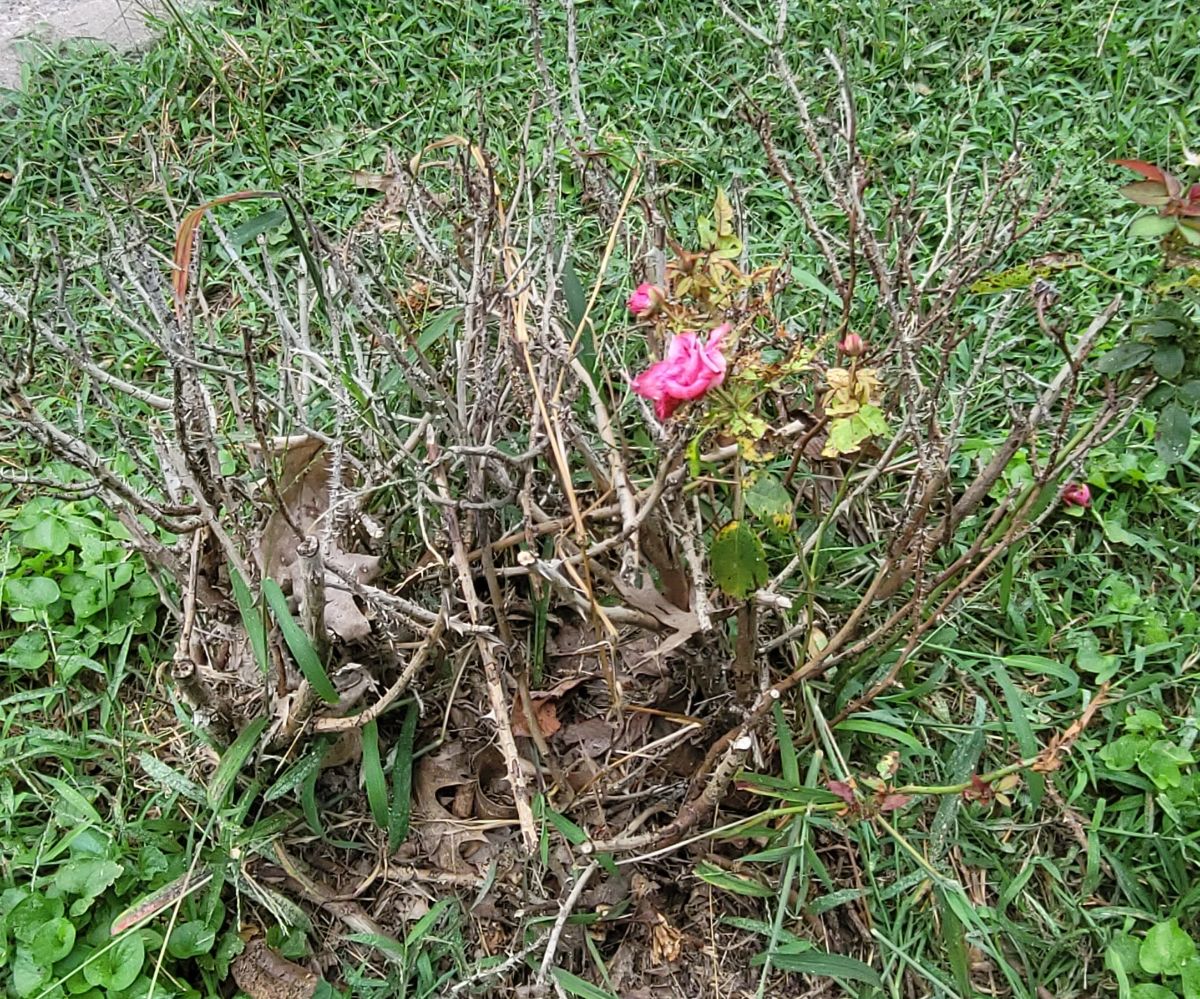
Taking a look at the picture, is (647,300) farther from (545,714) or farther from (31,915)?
(31,915)

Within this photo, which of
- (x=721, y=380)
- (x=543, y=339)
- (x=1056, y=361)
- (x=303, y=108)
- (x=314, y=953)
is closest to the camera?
(x=721, y=380)

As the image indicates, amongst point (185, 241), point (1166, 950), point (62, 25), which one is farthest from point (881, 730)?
point (62, 25)

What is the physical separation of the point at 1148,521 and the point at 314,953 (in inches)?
69.7

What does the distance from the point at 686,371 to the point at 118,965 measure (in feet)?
4.13

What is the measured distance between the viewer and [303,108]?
9.63 feet

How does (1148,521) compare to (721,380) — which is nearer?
(721,380)

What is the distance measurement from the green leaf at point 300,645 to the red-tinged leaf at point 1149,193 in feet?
4.08

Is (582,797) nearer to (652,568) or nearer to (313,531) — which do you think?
(652,568)

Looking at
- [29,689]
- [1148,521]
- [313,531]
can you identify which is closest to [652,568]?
[313,531]

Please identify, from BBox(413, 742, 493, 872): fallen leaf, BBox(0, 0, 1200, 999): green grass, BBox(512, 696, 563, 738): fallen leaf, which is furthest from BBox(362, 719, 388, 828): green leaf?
BBox(512, 696, 563, 738): fallen leaf

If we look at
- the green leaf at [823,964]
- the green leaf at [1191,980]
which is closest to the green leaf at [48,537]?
the green leaf at [823,964]

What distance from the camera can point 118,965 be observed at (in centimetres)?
160

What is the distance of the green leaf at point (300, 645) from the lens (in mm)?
1532

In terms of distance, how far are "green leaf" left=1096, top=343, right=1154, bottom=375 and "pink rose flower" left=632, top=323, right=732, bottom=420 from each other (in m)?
0.51
